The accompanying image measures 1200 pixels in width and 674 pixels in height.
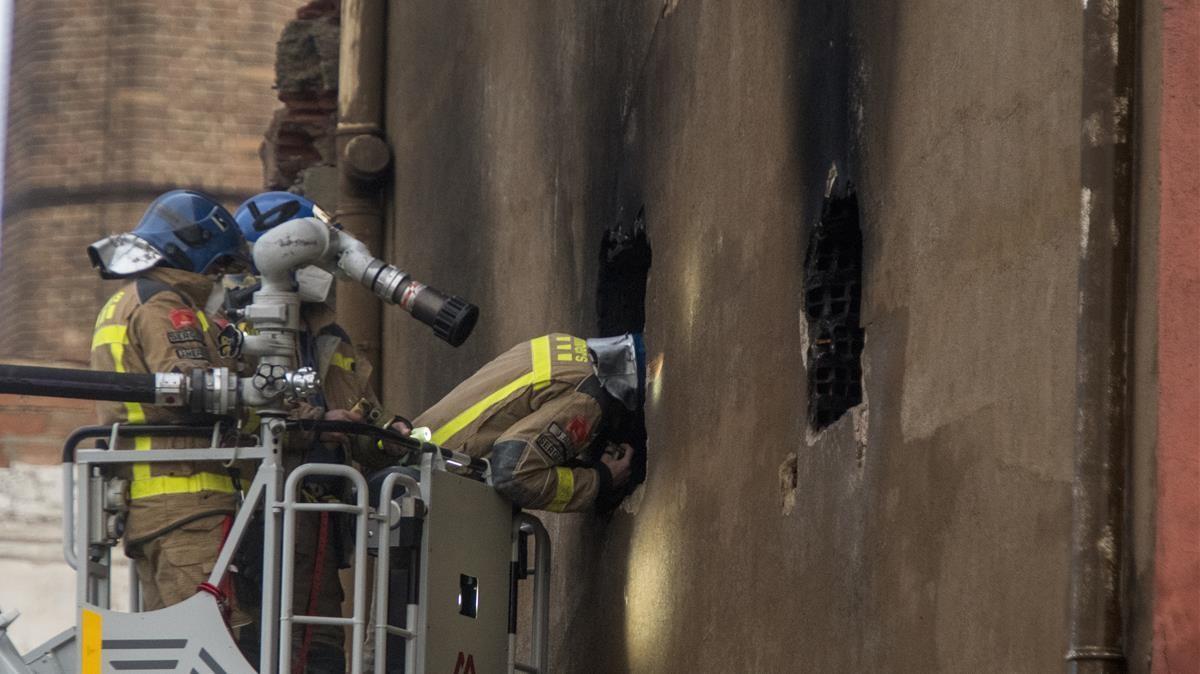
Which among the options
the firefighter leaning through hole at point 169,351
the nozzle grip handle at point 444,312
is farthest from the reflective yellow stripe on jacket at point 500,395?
the firefighter leaning through hole at point 169,351

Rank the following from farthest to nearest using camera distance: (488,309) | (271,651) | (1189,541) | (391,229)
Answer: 1. (391,229)
2. (488,309)
3. (271,651)
4. (1189,541)

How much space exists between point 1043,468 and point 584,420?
10.7 ft

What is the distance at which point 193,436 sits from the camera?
6.64 metres

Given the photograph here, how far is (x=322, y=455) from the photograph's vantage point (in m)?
6.82

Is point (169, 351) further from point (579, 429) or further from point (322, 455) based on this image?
point (579, 429)

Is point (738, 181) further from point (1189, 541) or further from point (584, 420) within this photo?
point (1189, 541)

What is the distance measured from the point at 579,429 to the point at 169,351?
1381mm

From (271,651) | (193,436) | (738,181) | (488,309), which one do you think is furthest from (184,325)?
(488,309)

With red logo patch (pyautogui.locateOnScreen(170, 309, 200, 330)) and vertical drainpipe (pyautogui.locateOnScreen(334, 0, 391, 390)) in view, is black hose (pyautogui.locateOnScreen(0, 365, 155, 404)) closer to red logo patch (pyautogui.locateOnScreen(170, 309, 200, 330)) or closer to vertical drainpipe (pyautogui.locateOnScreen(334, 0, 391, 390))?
red logo patch (pyautogui.locateOnScreen(170, 309, 200, 330))

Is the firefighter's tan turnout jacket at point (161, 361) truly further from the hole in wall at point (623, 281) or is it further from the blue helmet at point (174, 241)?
the hole in wall at point (623, 281)

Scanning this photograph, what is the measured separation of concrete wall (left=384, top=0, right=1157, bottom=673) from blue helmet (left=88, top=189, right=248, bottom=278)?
1.46 m

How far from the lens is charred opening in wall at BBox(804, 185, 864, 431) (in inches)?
222

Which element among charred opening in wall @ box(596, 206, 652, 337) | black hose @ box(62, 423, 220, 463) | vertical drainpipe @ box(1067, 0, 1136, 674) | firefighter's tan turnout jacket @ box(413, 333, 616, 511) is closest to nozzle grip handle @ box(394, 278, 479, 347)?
firefighter's tan turnout jacket @ box(413, 333, 616, 511)

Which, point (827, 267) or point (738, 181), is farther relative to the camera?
point (738, 181)
